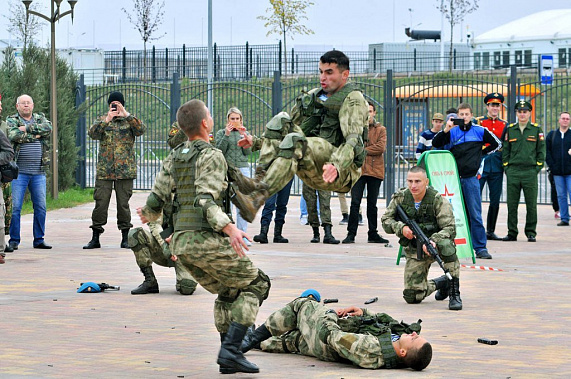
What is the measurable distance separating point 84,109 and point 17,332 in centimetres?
1710

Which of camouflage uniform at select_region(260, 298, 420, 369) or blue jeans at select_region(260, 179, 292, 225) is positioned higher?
blue jeans at select_region(260, 179, 292, 225)

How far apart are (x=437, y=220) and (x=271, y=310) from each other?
1.96 m

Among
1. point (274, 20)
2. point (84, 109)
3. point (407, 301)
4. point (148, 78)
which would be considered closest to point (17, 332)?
point (407, 301)

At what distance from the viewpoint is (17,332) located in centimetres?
805

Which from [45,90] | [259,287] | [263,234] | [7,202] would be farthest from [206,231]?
[45,90]

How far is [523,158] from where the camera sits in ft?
51.5

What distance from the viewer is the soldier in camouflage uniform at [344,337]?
22.2ft

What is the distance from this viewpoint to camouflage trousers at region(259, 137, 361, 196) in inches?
280

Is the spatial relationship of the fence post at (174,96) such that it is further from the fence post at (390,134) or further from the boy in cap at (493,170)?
the boy in cap at (493,170)

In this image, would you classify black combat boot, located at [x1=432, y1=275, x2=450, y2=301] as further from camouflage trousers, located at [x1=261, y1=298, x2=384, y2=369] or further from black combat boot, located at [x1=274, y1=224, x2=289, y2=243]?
black combat boot, located at [x1=274, y1=224, x2=289, y2=243]

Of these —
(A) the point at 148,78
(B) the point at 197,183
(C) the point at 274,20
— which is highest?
(C) the point at 274,20

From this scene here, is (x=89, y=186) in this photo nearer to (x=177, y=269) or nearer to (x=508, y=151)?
(x=508, y=151)

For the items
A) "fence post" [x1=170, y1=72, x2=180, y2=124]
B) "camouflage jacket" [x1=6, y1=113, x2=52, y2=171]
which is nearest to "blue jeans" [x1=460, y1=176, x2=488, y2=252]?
"camouflage jacket" [x1=6, y1=113, x2=52, y2=171]

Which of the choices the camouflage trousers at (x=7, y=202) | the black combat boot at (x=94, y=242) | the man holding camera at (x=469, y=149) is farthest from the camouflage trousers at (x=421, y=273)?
the camouflage trousers at (x=7, y=202)
